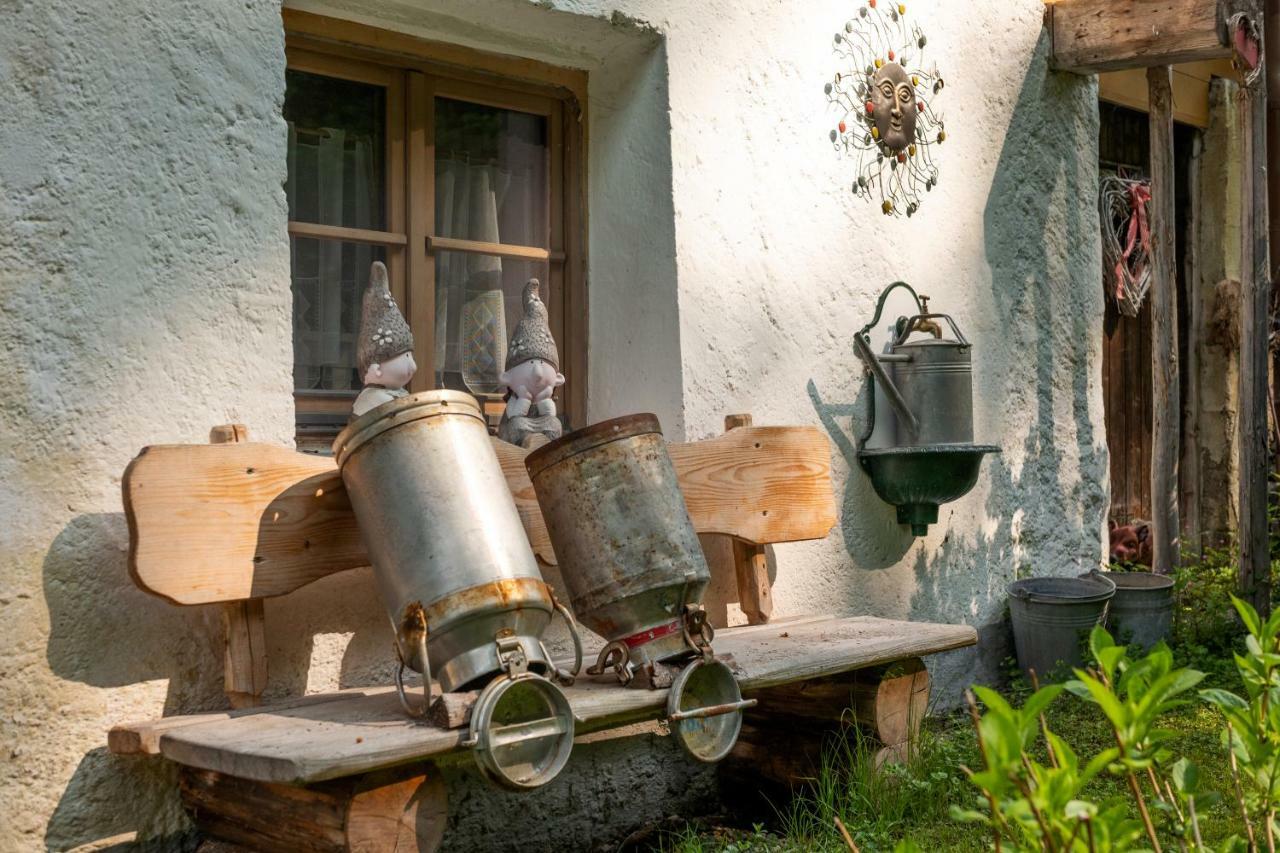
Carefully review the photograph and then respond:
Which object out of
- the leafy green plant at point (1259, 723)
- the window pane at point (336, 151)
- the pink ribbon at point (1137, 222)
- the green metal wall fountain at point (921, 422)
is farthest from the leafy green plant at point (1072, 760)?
the pink ribbon at point (1137, 222)

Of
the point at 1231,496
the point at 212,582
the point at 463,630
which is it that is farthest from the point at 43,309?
the point at 1231,496

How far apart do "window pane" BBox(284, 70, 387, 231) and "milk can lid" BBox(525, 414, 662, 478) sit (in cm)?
94

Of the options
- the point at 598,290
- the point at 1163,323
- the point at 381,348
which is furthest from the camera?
the point at 1163,323

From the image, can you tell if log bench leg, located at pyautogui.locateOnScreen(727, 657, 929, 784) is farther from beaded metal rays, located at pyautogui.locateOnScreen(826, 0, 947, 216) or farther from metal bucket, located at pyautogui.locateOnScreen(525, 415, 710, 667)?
beaded metal rays, located at pyautogui.locateOnScreen(826, 0, 947, 216)

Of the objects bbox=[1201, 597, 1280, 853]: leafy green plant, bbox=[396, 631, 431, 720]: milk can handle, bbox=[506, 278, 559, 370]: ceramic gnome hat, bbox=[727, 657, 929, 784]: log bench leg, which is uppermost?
bbox=[506, 278, 559, 370]: ceramic gnome hat

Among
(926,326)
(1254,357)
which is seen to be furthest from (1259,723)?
(1254,357)

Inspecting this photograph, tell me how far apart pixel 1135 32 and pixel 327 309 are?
3.03m

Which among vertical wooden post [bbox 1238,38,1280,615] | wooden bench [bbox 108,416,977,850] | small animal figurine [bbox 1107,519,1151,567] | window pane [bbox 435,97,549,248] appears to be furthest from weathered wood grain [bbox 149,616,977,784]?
small animal figurine [bbox 1107,519,1151,567]

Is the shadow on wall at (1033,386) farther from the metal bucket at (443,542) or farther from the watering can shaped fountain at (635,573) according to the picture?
the metal bucket at (443,542)

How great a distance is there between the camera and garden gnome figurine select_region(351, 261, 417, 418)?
2783 mm

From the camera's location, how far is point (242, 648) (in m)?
2.47

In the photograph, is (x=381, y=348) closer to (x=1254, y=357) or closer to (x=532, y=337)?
(x=532, y=337)

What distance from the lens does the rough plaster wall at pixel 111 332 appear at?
7.62 ft

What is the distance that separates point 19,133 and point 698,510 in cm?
171
